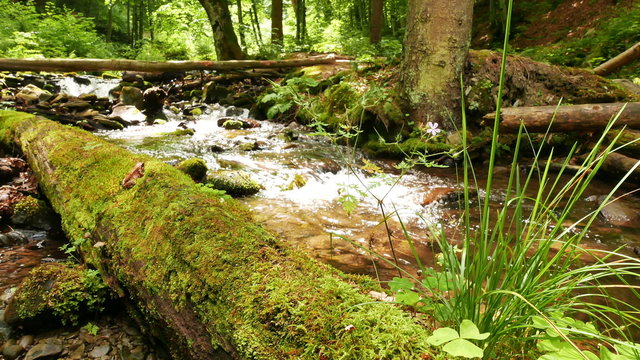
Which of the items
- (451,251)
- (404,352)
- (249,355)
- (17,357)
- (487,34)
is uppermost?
(487,34)

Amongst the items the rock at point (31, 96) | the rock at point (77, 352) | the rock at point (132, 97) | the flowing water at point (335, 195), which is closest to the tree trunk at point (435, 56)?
the flowing water at point (335, 195)

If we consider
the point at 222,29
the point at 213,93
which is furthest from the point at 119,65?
the point at 222,29

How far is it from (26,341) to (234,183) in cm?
296

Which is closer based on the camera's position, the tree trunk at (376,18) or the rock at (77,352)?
the rock at (77,352)

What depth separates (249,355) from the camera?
1271mm

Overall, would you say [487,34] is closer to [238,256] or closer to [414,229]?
[414,229]

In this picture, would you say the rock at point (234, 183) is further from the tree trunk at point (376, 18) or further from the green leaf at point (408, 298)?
the tree trunk at point (376, 18)

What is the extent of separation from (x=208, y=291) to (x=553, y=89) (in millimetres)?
7673

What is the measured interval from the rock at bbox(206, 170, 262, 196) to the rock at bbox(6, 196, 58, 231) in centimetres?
174

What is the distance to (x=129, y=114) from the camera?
9297 mm

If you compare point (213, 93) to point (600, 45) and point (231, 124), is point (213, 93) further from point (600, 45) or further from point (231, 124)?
point (600, 45)

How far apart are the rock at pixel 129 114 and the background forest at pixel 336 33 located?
5806 mm

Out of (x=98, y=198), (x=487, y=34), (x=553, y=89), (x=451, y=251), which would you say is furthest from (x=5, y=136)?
(x=487, y=34)

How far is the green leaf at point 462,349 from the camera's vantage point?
92cm
